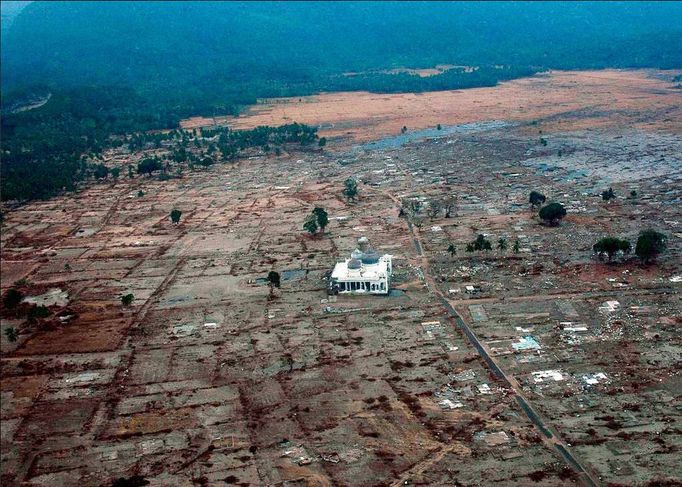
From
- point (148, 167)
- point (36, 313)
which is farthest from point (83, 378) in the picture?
point (148, 167)

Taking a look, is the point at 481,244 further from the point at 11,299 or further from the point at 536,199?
the point at 11,299

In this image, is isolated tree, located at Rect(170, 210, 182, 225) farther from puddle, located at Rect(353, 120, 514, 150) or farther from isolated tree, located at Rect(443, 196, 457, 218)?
puddle, located at Rect(353, 120, 514, 150)

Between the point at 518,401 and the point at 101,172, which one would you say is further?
the point at 101,172

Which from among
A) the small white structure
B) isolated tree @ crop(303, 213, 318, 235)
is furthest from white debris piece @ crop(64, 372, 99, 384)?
isolated tree @ crop(303, 213, 318, 235)

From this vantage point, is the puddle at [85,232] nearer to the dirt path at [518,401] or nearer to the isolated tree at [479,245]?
the dirt path at [518,401]

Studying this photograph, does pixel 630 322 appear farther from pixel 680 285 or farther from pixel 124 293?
pixel 124 293

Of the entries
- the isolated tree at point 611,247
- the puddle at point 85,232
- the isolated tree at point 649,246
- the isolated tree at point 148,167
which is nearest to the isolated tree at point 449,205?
the isolated tree at point 611,247

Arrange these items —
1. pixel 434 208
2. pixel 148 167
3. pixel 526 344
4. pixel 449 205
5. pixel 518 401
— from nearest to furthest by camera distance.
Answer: pixel 518 401 < pixel 526 344 < pixel 434 208 < pixel 449 205 < pixel 148 167

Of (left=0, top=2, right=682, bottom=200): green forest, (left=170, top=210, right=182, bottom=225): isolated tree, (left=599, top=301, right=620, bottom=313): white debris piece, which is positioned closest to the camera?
(left=599, top=301, right=620, bottom=313): white debris piece
